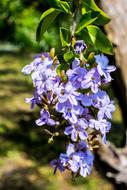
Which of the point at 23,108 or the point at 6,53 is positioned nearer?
the point at 23,108

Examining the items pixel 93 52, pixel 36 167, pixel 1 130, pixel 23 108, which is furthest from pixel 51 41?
pixel 93 52

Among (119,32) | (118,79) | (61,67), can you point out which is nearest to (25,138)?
(118,79)

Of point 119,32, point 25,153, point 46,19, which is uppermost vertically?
point 46,19

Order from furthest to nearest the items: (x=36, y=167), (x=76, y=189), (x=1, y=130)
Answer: (x=1, y=130)
(x=36, y=167)
(x=76, y=189)

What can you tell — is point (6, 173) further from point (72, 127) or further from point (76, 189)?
point (72, 127)

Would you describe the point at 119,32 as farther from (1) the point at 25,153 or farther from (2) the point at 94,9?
(1) the point at 25,153
